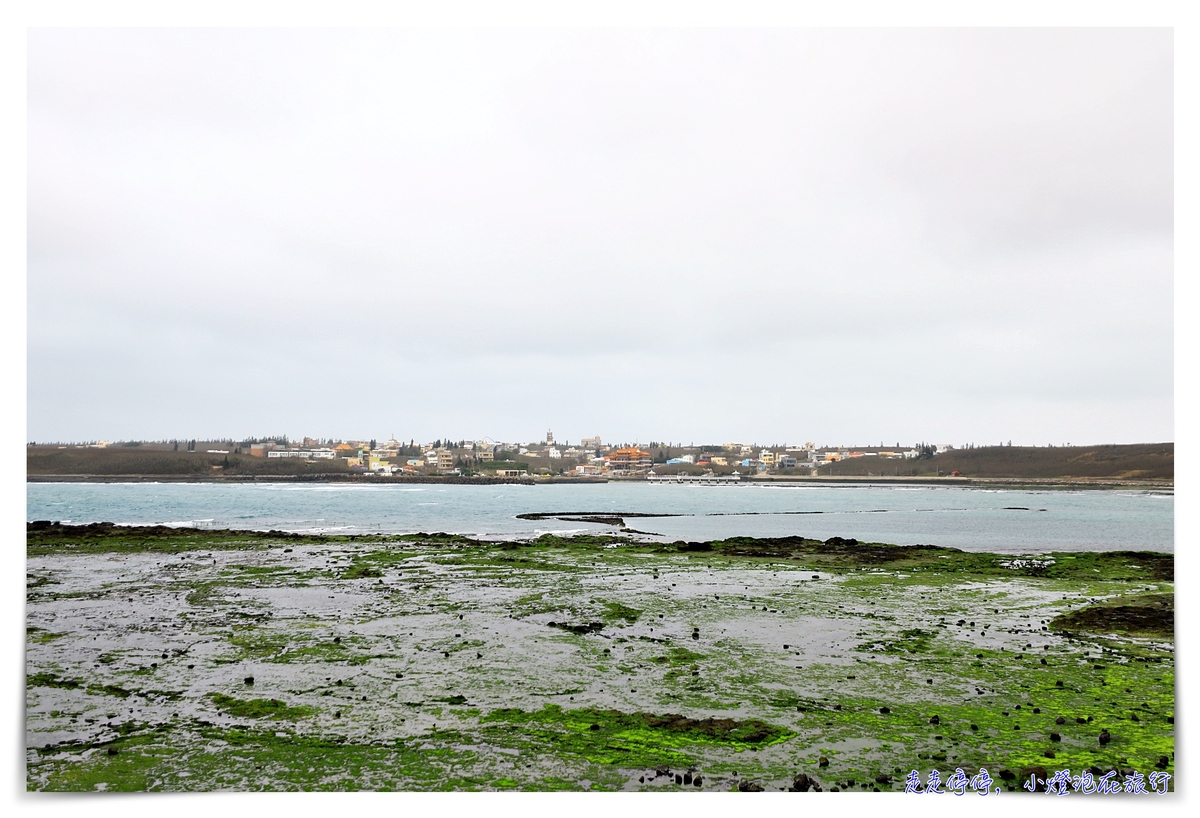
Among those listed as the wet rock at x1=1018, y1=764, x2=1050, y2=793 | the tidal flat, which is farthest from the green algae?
the wet rock at x1=1018, y1=764, x2=1050, y2=793

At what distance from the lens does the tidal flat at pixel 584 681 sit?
9.16 metres

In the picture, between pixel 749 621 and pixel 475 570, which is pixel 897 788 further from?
pixel 475 570

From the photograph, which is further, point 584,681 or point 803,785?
point 584,681

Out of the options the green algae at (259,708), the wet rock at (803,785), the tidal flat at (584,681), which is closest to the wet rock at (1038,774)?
the tidal flat at (584,681)

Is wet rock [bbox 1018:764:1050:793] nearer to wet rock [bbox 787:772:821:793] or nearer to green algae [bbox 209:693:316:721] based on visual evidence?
wet rock [bbox 787:772:821:793]

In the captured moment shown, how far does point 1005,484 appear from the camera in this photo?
176m

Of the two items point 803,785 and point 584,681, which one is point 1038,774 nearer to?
point 803,785

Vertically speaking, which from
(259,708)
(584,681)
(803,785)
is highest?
(803,785)

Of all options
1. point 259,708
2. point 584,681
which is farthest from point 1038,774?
point 259,708

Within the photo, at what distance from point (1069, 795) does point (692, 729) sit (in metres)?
4.93

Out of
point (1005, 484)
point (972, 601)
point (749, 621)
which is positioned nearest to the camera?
point (749, 621)

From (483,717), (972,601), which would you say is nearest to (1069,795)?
(483,717)

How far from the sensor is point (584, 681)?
42.2 ft

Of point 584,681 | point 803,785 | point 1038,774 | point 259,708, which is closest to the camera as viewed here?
point 803,785
